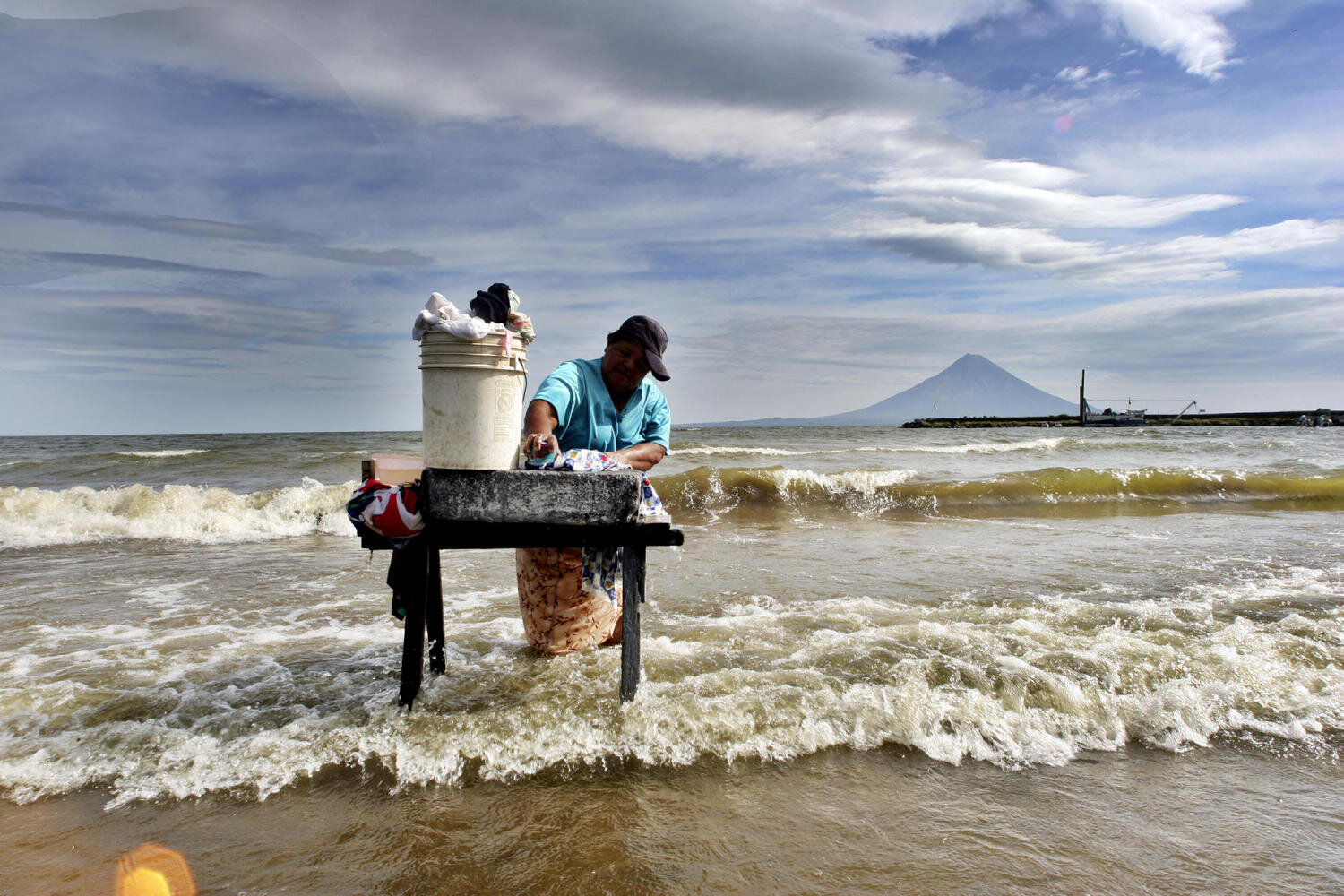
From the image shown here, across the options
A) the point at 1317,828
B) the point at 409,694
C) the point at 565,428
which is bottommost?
the point at 1317,828

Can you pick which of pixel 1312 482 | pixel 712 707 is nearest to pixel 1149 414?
pixel 1312 482

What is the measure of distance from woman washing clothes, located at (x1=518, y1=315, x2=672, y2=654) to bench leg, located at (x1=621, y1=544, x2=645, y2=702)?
0.23 m

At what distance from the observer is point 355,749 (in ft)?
10.0

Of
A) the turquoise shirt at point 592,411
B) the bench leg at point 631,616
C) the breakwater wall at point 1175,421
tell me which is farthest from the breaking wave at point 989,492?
the breakwater wall at point 1175,421

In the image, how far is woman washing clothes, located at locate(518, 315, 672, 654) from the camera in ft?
11.2

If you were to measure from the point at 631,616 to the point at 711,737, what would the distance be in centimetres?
61

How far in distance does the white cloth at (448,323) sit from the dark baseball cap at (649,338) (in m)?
0.80

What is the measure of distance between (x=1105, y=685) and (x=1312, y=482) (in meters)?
13.9

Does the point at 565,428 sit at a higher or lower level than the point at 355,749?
higher

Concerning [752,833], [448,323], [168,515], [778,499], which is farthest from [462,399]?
[778,499]

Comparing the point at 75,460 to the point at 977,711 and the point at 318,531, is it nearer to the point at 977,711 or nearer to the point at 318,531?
the point at 318,531

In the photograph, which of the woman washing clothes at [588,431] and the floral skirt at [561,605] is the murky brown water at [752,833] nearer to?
the woman washing clothes at [588,431]

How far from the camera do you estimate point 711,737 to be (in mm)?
3176

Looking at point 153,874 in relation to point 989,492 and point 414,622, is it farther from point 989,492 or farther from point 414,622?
point 989,492
